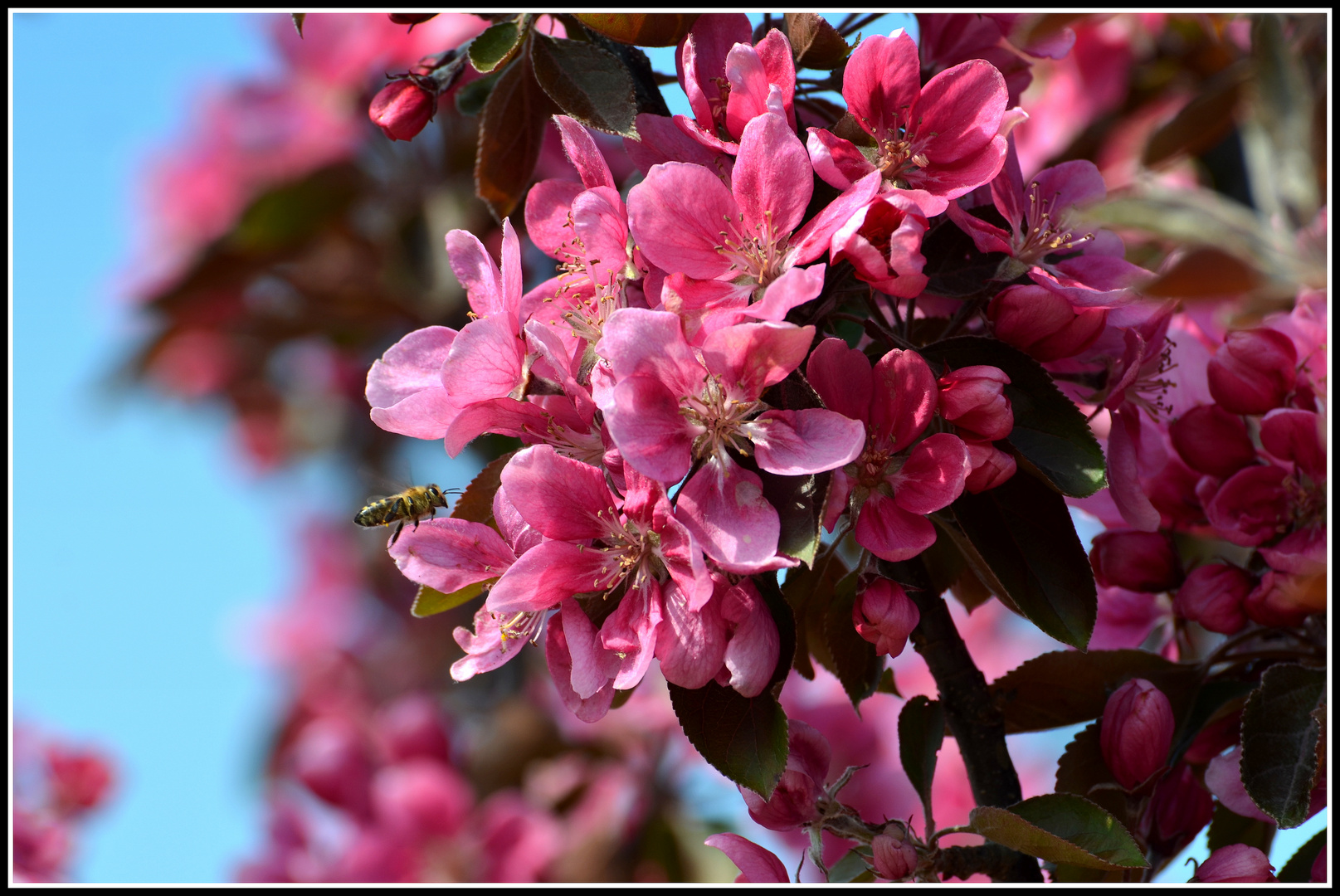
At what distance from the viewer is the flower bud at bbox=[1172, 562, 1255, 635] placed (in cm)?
119

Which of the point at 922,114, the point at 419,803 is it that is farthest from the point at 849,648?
the point at 419,803

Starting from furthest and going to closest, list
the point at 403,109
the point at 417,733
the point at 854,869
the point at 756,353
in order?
the point at 417,733
the point at 403,109
the point at 854,869
the point at 756,353

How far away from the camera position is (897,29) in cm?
102

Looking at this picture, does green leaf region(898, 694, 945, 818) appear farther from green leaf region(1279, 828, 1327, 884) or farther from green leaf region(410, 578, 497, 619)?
green leaf region(410, 578, 497, 619)

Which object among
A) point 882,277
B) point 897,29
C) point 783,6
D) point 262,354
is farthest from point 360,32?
point 882,277

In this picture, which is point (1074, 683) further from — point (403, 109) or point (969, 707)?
point (403, 109)

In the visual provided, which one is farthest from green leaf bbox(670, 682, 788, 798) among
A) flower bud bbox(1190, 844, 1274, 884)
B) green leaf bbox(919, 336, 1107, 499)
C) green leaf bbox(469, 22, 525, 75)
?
green leaf bbox(469, 22, 525, 75)

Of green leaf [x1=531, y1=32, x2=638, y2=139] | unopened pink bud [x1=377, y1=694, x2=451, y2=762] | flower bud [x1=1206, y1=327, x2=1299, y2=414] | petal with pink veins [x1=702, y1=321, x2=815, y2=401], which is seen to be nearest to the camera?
petal with pink veins [x1=702, y1=321, x2=815, y2=401]

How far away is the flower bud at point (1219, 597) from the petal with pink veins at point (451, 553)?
28.8 inches

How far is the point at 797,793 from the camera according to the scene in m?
1.04

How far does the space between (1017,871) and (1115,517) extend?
0.41 m

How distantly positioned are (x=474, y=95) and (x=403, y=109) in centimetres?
20

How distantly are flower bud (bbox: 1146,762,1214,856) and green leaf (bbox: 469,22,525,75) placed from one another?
100 centimetres

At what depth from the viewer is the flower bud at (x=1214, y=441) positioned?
1223 millimetres
